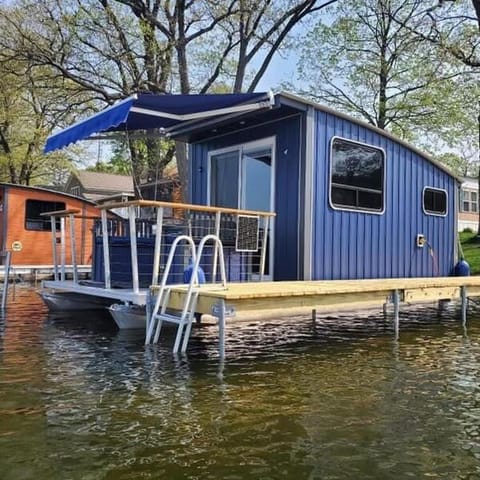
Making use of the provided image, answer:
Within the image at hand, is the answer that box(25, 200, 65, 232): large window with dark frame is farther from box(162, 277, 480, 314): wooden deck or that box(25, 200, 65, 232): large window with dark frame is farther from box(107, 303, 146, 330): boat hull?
box(162, 277, 480, 314): wooden deck

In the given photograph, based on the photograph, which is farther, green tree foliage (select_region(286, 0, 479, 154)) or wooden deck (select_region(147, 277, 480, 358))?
green tree foliage (select_region(286, 0, 479, 154))

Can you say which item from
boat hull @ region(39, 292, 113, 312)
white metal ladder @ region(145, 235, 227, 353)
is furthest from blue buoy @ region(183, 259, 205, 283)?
boat hull @ region(39, 292, 113, 312)

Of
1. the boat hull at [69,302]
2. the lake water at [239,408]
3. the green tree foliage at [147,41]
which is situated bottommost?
the lake water at [239,408]

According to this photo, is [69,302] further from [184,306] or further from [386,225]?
[386,225]

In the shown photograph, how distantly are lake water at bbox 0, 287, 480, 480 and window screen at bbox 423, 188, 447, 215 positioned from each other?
307cm

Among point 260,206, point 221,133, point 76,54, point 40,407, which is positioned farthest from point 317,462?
point 76,54

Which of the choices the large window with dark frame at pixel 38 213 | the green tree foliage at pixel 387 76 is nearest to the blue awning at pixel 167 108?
the large window with dark frame at pixel 38 213

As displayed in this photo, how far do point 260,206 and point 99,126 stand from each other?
256 cm

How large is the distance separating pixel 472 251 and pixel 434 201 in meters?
11.1

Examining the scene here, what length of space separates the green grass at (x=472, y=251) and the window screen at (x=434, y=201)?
6441mm

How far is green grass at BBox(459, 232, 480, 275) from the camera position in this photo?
15804 millimetres

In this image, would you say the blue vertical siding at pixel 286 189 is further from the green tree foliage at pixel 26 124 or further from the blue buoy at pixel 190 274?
the green tree foliage at pixel 26 124

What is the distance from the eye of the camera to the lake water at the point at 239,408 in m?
2.73

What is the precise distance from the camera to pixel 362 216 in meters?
7.75
